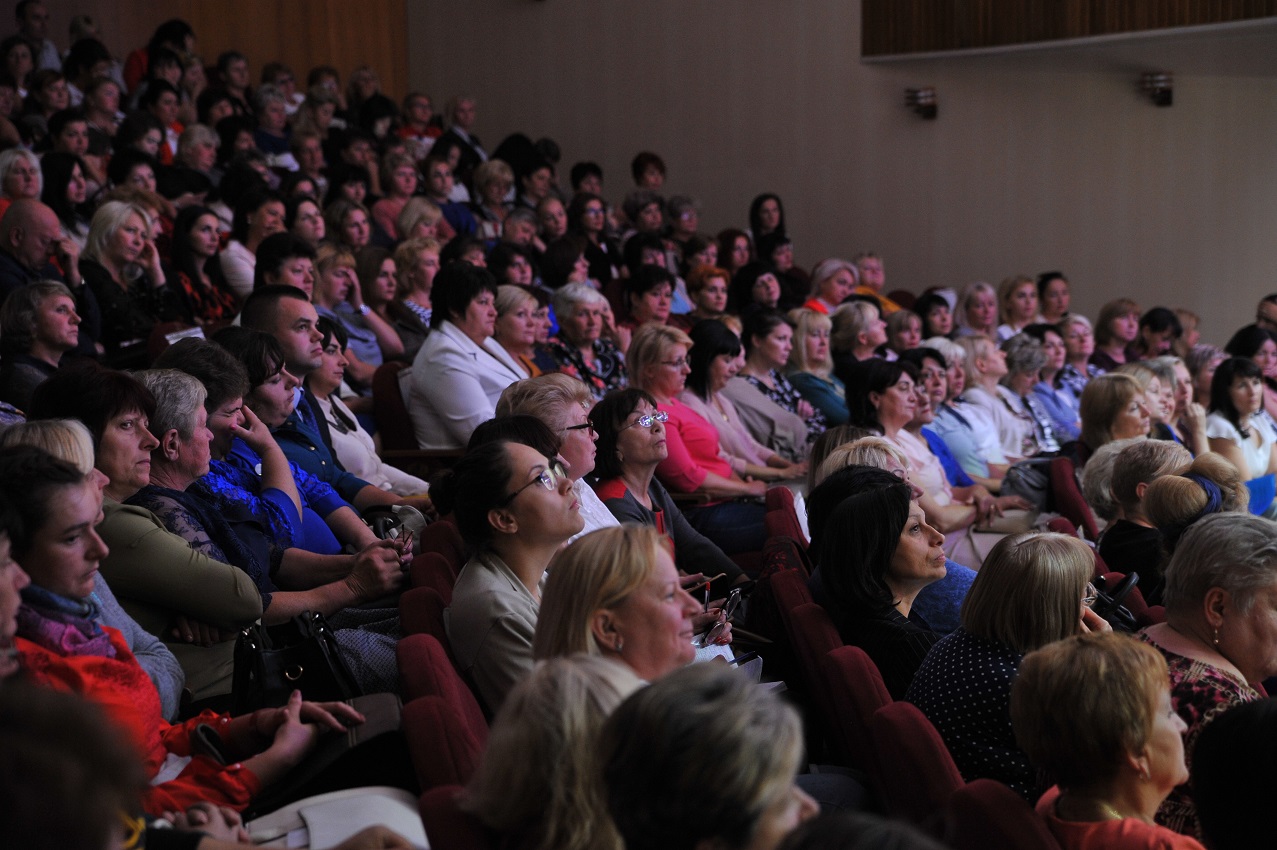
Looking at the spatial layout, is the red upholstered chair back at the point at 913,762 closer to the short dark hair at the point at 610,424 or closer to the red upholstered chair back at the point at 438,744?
the red upholstered chair back at the point at 438,744

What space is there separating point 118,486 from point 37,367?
A: 115 cm

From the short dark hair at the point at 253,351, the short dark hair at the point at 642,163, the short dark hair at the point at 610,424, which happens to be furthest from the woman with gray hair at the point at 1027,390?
the short dark hair at the point at 253,351

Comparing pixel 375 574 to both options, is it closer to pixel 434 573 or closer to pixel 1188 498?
pixel 434 573

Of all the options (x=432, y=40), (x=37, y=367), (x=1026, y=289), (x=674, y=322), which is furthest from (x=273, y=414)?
(x=432, y=40)

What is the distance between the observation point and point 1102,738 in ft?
4.70

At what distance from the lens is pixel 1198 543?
1997 mm

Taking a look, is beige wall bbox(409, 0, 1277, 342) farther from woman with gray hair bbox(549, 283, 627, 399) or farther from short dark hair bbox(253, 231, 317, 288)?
short dark hair bbox(253, 231, 317, 288)

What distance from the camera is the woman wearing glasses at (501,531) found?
6.31 feet

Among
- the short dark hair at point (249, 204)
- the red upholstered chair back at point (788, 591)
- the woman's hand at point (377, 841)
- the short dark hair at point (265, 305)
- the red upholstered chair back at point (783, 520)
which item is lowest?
the red upholstered chair back at point (783, 520)

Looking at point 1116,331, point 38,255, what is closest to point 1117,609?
point 38,255

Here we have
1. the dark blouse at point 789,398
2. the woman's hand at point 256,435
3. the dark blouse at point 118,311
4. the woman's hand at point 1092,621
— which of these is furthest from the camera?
the dark blouse at point 789,398

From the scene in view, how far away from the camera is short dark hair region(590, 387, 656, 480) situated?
3.00 meters

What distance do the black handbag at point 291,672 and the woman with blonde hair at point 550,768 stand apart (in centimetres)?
72

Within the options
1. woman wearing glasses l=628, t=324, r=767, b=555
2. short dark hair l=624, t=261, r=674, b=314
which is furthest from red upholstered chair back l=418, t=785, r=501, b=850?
short dark hair l=624, t=261, r=674, b=314
